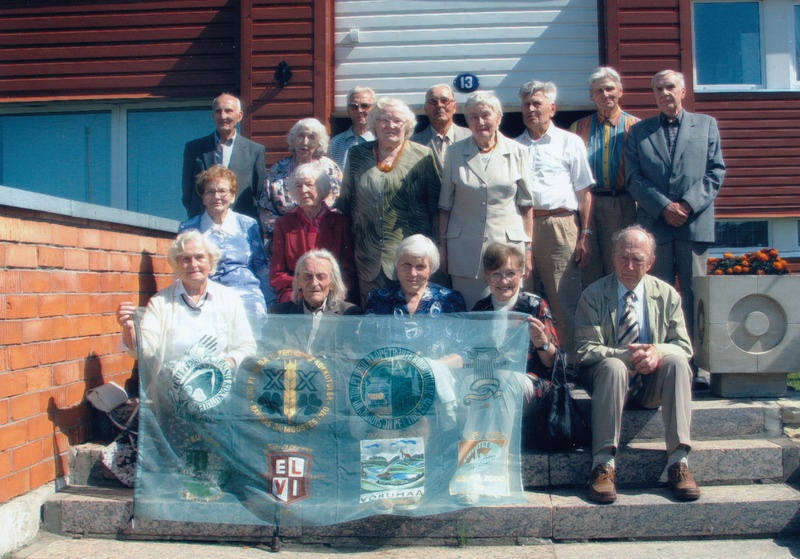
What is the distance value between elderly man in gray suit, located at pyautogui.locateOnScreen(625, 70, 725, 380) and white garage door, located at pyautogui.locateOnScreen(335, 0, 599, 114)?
3.02m

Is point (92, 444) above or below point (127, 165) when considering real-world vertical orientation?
below

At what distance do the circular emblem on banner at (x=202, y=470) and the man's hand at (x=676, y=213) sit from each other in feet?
10.3

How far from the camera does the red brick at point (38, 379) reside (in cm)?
405

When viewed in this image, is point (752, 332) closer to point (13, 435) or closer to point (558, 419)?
point (558, 419)

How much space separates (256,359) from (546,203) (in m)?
2.21

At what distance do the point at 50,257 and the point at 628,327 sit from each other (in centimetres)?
315

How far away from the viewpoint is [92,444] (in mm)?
4520

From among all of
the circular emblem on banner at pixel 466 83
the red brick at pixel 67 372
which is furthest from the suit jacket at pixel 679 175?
the red brick at pixel 67 372

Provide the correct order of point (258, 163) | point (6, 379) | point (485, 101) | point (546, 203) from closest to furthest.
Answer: point (6, 379) < point (485, 101) < point (546, 203) < point (258, 163)

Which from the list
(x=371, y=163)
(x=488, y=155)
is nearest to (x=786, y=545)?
(x=488, y=155)

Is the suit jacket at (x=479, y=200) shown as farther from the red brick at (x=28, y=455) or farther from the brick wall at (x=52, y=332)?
the red brick at (x=28, y=455)

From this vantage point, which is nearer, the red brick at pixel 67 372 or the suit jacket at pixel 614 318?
the red brick at pixel 67 372

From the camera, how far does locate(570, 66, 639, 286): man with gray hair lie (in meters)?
5.46

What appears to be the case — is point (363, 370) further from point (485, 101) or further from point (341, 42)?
point (341, 42)
